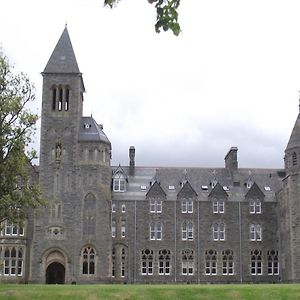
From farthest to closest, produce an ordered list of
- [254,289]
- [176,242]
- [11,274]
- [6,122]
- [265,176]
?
[265,176], [176,242], [11,274], [6,122], [254,289]

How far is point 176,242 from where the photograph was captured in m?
70.2

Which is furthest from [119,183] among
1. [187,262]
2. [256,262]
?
[256,262]

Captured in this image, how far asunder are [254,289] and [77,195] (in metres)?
32.3

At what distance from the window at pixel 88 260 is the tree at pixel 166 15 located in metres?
58.6

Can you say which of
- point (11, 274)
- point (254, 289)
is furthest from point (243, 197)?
point (254, 289)

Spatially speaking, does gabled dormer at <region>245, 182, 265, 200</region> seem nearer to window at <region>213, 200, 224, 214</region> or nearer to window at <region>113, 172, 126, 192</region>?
window at <region>213, 200, 224, 214</region>

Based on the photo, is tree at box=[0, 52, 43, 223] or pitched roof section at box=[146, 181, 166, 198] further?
pitched roof section at box=[146, 181, 166, 198]

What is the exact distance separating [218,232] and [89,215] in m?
15.6

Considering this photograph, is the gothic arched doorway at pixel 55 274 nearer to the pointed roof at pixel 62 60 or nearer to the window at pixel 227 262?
the window at pixel 227 262

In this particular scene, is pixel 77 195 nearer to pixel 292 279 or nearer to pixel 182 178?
pixel 182 178

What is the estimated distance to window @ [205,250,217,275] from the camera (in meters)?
69.8

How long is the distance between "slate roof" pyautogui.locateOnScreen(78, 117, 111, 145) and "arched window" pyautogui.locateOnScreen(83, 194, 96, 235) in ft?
20.4

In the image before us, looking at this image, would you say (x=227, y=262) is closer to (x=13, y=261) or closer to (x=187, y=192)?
(x=187, y=192)

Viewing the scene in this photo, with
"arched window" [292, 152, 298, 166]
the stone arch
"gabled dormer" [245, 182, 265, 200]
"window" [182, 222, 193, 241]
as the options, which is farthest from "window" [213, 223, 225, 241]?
the stone arch
